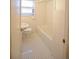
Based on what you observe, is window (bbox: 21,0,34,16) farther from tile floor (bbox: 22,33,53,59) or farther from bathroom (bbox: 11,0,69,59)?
tile floor (bbox: 22,33,53,59)

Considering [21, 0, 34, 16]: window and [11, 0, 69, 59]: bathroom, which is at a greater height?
[21, 0, 34, 16]: window

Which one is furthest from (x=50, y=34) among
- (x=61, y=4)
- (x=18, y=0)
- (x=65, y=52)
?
(x=18, y=0)

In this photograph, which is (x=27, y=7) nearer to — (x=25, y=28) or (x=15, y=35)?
(x=25, y=28)

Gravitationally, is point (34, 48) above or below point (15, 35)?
below

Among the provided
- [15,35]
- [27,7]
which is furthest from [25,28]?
[27,7]

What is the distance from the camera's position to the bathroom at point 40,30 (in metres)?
1.53

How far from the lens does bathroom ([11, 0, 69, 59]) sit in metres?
1.53

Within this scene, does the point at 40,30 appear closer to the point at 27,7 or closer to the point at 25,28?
the point at 25,28

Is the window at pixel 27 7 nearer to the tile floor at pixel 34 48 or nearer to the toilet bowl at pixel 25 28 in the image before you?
the toilet bowl at pixel 25 28

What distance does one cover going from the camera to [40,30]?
1599 mm

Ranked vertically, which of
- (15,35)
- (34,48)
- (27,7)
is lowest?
(34,48)

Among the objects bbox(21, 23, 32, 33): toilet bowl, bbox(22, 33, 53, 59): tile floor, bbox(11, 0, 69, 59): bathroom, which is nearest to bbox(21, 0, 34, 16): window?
bbox(11, 0, 69, 59): bathroom

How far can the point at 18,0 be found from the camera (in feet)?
4.91
